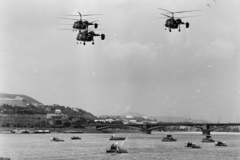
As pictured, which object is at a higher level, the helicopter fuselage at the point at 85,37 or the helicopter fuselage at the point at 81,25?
the helicopter fuselage at the point at 81,25

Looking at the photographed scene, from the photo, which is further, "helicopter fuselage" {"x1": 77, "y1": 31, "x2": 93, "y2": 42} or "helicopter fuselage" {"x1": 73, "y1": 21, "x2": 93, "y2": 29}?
"helicopter fuselage" {"x1": 73, "y1": 21, "x2": 93, "y2": 29}

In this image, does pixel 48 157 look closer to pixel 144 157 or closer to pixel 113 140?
pixel 144 157

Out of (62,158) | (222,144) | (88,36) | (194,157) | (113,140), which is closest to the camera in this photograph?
(88,36)

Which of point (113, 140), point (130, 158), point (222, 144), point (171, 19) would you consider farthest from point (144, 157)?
point (113, 140)

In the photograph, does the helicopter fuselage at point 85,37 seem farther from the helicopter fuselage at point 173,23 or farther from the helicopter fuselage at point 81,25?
the helicopter fuselage at point 173,23

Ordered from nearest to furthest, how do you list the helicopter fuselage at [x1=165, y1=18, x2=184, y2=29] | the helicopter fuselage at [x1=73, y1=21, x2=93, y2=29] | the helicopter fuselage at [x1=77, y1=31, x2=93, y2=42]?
the helicopter fuselage at [x1=77, y1=31, x2=93, y2=42]
the helicopter fuselage at [x1=165, y1=18, x2=184, y2=29]
the helicopter fuselage at [x1=73, y1=21, x2=93, y2=29]

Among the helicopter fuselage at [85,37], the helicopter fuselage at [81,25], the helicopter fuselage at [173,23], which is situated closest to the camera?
the helicopter fuselage at [85,37]

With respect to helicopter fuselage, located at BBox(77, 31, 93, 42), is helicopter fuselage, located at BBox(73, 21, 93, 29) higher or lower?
higher

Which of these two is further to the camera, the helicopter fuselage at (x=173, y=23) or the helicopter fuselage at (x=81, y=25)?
the helicopter fuselage at (x=81, y=25)

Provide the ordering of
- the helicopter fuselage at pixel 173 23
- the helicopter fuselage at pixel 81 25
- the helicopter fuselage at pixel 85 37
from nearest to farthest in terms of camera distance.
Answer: the helicopter fuselage at pixel 85 37 → the helicopter fuselage at pixel 173 23 → the helicopter fuselage at pixel 81 25

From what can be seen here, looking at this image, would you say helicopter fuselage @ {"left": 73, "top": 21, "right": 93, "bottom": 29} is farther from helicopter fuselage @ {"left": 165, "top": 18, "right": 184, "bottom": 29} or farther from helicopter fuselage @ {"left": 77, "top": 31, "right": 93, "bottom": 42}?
helicopter fuselage @ {"left": 165, "top": 18, "right": 184, "bottom": 29}

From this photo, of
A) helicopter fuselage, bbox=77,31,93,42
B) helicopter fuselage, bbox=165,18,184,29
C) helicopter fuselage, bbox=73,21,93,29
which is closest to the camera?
helicopter fuselage, bbox=77,31,93,42
